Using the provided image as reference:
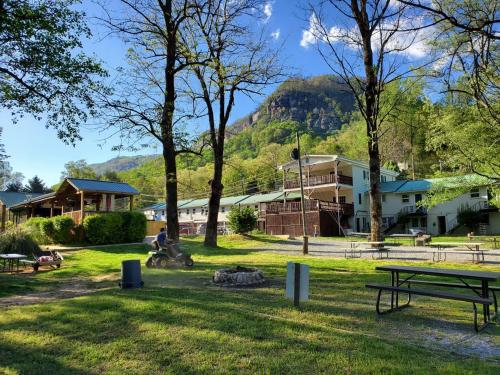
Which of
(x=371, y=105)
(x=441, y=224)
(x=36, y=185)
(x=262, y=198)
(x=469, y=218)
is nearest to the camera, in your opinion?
(x=371, y=105)

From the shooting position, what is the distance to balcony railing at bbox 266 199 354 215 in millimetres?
40438

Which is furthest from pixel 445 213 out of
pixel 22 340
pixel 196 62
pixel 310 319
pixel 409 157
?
pixel 22 340

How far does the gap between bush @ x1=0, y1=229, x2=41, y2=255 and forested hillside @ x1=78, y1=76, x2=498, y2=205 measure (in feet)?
20.9

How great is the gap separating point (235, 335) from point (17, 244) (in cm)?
1651

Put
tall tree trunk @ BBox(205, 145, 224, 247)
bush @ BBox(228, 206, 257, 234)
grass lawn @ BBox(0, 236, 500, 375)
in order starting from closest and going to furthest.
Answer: grass lawn @ BBox(0, 236, 500, 375) < tall tree trunk @ BBox(205, 145, 224, 247) < bush @ BBox(228, 206, 257, 234)

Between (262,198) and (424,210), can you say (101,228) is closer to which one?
(262,198)

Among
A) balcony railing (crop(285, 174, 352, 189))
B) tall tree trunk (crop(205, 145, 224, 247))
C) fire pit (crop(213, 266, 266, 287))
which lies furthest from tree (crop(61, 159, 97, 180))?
fire pit (crop(213, 266, 266, 287))

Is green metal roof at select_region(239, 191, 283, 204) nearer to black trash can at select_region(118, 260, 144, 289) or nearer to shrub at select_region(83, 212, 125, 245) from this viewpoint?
shrub at select_region(83, 212, 125, 245)

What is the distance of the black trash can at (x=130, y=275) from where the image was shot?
9.00 metres

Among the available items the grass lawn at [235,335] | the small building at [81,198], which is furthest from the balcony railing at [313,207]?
the grass lawn at [235,335]

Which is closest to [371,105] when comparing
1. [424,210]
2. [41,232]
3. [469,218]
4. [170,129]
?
[170,129]

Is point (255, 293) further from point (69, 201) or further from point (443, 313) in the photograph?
point (69, 201)

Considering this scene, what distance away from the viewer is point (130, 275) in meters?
9.03

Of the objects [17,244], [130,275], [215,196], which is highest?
[215,196]
